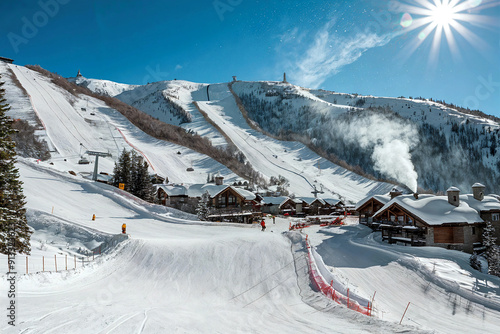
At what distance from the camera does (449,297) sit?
59.1ft

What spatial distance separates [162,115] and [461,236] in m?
169

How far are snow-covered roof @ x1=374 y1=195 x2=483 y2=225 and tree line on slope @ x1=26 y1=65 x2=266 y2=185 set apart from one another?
181ft

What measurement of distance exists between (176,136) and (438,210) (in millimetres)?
96014

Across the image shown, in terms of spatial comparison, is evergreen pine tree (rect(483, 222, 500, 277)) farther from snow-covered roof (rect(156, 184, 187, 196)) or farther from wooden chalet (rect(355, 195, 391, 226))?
snow-covered roof (rect(156, 184, 187, 196))

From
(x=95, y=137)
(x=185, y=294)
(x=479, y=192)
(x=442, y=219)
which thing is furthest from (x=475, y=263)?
(x=95, y=137)

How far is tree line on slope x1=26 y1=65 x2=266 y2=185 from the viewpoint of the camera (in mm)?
92425

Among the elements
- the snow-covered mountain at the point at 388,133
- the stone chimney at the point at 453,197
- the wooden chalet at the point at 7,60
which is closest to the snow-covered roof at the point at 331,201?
the snow-covered mountain at the point at 388,133

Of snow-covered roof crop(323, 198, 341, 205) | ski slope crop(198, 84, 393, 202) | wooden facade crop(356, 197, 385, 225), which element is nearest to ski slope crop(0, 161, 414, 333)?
wooden facade crop(356, 197, 385, 225)

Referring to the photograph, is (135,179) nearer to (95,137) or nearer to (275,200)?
(275,200)

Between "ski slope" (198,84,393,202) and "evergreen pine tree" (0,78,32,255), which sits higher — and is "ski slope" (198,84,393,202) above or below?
above

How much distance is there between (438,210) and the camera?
31.0m

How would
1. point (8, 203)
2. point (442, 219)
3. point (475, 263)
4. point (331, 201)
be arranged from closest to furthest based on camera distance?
point (8, 203), point (475, 263), point (442, 219), point (331, 201)

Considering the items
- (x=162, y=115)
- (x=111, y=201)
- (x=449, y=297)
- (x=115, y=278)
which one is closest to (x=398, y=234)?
(x=449, y=297)

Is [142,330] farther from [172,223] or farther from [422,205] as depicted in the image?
[422,205]
